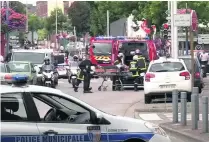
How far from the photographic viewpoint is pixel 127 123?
7.82 metres

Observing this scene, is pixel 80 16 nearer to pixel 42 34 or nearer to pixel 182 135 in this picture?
pixel 42 34

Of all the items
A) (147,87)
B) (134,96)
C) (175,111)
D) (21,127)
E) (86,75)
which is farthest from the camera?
(86,75)

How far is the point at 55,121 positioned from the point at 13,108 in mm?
601

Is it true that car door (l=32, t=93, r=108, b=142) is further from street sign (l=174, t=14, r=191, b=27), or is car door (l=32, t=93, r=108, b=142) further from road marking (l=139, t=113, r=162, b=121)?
street sign (l=174, t=14, r=191, b=27)

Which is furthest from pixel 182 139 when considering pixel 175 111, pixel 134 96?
pixel 134 96

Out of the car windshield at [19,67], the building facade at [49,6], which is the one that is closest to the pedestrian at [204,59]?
the car windshield at [19,67]

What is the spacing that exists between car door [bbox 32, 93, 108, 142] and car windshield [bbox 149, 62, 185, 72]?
12735mm

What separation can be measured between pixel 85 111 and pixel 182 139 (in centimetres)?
501

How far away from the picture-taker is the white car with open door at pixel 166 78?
65.8ft

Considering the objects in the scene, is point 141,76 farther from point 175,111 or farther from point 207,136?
point 207,136

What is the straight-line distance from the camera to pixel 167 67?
2033cm

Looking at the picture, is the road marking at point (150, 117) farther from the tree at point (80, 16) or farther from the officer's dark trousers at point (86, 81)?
the tree at point (80, 16)

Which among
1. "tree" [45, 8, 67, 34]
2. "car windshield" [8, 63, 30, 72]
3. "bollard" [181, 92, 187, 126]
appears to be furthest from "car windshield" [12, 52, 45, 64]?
"tree" [45, 8, 67, 34]

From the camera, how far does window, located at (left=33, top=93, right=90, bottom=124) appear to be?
7.59m
